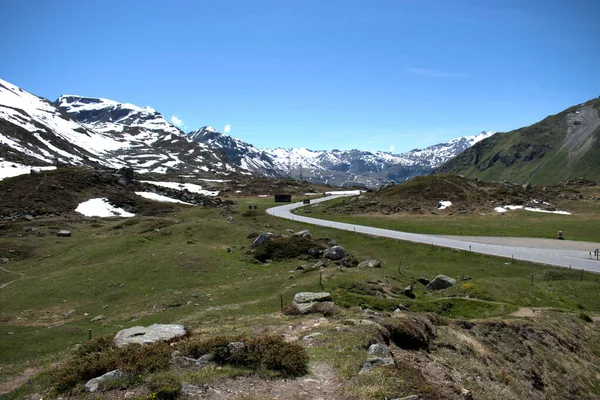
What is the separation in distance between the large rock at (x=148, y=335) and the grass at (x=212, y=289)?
58.6 inches

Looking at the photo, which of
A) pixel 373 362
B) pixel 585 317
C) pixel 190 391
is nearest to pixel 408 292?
pixel 585 317

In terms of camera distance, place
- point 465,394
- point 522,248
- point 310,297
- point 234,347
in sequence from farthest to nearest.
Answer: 1. point 522,248
2. point 310,297
3. point 234,347
4. point 465,394

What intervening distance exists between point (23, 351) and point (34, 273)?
25647 mm

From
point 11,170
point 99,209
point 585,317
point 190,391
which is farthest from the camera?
point 11,170

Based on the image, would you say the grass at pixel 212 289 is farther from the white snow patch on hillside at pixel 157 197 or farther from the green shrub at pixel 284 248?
the white snow patch on hillside at pixel 157 197

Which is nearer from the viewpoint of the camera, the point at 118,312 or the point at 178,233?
the point at 118,312

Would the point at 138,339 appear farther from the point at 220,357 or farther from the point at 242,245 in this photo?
the point at 242,245

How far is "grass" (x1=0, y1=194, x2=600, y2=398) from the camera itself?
21375 mm

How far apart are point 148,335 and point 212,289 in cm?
1599

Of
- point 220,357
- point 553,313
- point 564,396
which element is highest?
point 220,357

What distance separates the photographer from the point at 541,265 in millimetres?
42875

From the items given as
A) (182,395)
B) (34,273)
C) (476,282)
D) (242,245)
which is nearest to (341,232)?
(242,245)

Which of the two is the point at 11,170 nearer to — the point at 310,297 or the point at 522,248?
the point at 310,297

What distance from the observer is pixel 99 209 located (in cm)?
8475
